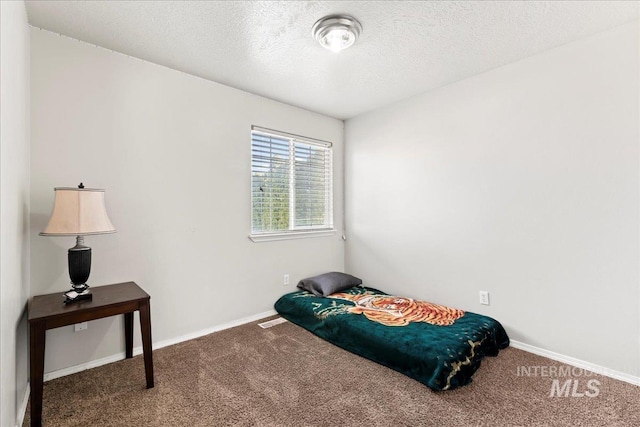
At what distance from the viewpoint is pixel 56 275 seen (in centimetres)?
211

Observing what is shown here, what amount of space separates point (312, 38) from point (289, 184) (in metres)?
1.71

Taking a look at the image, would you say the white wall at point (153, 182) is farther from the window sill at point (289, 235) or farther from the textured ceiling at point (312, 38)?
the textured ceiling at point (312, 38)

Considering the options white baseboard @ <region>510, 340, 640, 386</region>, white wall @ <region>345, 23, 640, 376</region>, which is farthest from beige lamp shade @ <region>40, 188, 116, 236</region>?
white baseboard @ <region>510, 340, 640, 386</region>

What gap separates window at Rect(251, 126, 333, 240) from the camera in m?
3.28

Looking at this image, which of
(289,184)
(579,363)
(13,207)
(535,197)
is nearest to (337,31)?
(289,184)

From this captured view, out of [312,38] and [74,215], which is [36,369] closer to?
[74,215]

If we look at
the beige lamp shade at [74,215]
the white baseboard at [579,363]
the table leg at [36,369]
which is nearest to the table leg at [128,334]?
the table leg at [36,369]

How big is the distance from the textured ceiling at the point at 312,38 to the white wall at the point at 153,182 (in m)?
0.24

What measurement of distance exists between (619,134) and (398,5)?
5.80 ft

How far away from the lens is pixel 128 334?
236 centimetres

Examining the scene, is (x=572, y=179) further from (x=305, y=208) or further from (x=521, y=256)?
(x=305, y=208)

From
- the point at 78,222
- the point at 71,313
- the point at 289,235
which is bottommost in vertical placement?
the point at 71,313

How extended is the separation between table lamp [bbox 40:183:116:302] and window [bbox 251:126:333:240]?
1.45 m

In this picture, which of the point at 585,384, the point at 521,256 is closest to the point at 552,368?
the point at 585,384
